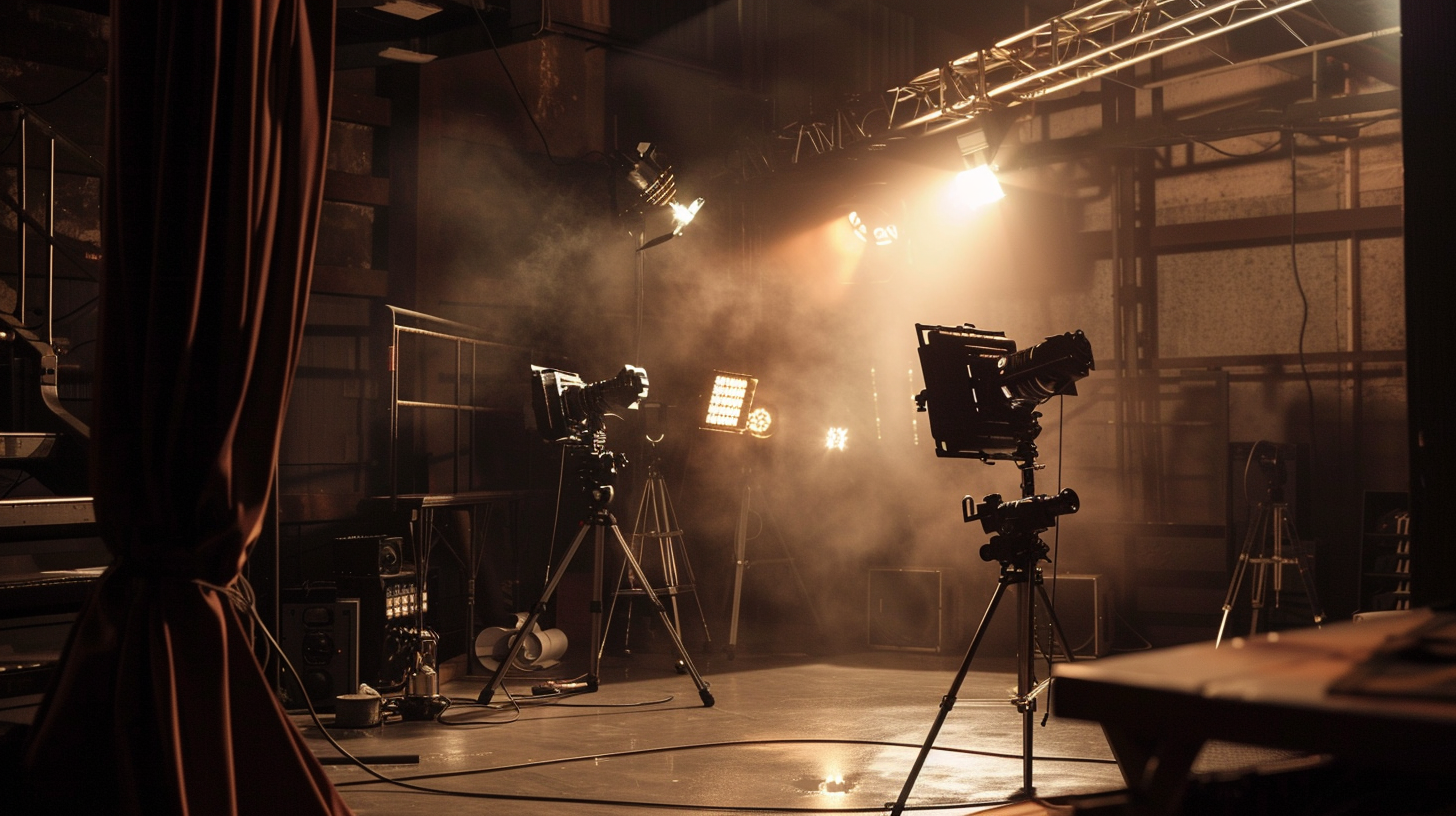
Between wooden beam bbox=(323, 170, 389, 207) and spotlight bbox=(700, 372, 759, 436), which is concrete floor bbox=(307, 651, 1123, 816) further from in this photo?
wooden beam bbox=(323, 170, 389, 207)

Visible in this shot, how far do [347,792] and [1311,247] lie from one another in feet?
23.1

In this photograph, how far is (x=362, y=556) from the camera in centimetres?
613

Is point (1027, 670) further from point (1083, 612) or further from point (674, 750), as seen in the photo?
point (1083, 612)

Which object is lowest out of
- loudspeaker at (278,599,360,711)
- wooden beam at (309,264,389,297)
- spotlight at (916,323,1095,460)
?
loudspeaker at (278,599,360,711)

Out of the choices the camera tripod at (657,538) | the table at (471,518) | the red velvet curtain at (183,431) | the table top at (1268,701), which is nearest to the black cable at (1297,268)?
the camera tripod at (657,538)

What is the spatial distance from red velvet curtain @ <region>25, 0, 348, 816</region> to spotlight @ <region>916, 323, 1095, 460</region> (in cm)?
200

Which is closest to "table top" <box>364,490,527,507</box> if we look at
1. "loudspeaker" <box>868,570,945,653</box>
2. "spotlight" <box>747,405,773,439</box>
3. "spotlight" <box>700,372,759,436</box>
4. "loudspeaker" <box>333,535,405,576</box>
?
"loudspeaker" <box>333,535,405,576</box>

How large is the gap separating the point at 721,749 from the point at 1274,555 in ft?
13.3

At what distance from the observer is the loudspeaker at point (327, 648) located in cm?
587

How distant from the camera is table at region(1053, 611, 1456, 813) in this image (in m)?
1.00

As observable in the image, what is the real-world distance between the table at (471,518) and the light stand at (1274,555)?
174 inches

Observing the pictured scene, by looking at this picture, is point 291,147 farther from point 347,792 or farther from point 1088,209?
point 1088,209

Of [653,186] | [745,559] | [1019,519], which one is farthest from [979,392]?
[745,559]

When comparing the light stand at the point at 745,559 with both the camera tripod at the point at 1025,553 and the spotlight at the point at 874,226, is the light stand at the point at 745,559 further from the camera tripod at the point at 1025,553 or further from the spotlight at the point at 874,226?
the camera tripod at the point at 1025,553
